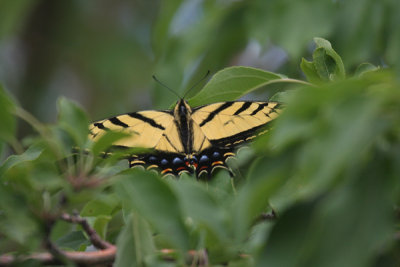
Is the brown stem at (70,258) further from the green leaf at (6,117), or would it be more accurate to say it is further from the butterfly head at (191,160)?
the butterfly head at (191,160)

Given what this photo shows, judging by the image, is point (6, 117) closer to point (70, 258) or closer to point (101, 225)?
point (70, 258)

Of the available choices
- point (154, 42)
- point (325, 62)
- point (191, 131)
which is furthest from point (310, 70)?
point (154, 42)

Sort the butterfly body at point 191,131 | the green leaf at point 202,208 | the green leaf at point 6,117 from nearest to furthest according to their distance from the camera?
the green leaf at point 202,208 < the green leaf at point 6,117 < the butterfly body at point 191,131

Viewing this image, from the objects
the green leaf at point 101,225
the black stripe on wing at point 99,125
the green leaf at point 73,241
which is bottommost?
the green leaf at point 73,241

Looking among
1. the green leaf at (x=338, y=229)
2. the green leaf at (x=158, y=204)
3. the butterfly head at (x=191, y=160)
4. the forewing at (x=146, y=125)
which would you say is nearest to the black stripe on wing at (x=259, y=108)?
the butterfly head at (x=191, y=160)

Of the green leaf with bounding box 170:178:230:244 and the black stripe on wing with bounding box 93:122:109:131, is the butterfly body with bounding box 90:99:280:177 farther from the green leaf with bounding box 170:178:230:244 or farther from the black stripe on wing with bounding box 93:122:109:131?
the green leaf with bounding box 170:178:230:244

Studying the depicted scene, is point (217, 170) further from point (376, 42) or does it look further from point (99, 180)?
point (376, 42)
